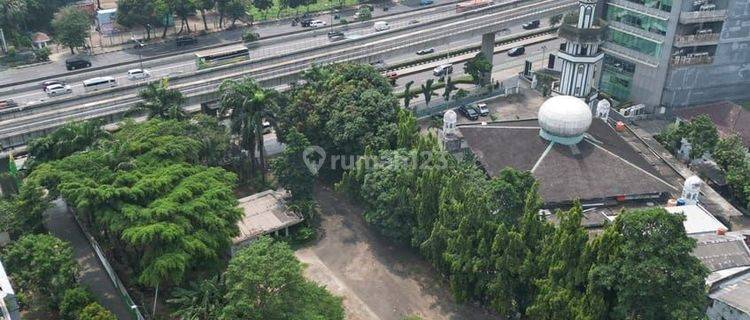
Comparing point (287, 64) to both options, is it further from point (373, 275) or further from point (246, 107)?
point (373, 275)

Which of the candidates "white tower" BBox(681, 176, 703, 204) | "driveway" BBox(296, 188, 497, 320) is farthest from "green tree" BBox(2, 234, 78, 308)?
"white tower" BBox(681, 176, 703, 204)

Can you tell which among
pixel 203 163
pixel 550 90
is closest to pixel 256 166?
pixel 203 163

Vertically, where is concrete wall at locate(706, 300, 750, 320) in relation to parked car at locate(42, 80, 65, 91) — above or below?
below

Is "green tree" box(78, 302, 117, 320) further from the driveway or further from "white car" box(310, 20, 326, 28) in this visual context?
"white car" box(310, 20, 326, 28)

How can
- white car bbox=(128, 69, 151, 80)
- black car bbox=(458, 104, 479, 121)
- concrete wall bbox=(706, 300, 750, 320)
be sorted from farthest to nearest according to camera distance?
white car bbox=(128, 69, 151, 80) → black car bbox=(458, 104, 479, 121) → concrete wall bbox=(706, 300, 750, 320)

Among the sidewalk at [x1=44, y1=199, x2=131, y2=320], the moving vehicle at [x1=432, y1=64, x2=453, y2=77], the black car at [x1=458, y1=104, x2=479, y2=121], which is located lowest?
the sidewalk at [x1=44, y1=199, x2=131, y2=320]

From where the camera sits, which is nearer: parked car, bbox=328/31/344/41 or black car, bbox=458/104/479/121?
black car, bbox=458/104/479/121

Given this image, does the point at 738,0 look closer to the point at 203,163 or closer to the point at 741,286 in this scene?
the point at 741,286
